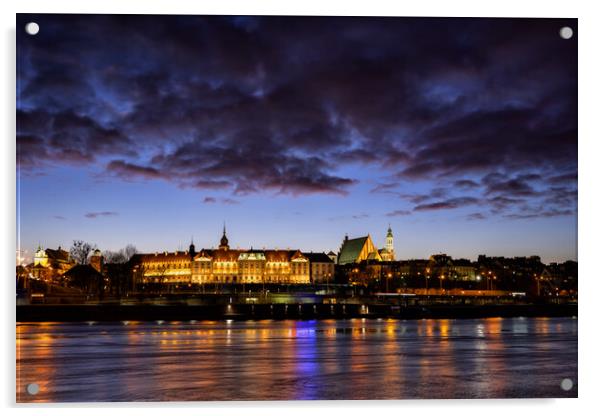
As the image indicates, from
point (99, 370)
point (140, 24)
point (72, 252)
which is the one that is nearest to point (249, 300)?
point (72, 252)

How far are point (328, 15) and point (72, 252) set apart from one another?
47947mm

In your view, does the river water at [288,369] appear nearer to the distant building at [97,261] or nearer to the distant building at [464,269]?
the distant building at [97,261]

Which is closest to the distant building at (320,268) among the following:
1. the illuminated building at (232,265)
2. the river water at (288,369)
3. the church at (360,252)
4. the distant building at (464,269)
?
the illuminated building at (232,265)

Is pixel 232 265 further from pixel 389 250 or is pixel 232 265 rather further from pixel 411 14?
pixel 411 14

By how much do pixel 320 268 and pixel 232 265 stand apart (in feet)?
38.6

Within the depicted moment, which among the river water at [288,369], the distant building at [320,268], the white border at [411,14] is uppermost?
the white border at [411,14]

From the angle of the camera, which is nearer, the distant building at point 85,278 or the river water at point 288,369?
the river water at point 288,369

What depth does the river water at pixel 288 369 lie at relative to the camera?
33.0 feet

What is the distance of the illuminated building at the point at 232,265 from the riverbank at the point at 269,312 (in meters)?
56.4

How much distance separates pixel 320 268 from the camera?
108 meters

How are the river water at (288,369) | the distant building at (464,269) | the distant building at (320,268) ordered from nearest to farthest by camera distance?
the river water at (288,369) < the distant building at (464,269) < the distant building at (320,268)

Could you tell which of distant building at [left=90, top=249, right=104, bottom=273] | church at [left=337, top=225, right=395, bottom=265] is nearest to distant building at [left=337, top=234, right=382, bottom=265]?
church at [left=337, top=225, right=395, bottom=265]

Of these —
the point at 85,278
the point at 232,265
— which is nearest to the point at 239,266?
the point at 232,265
